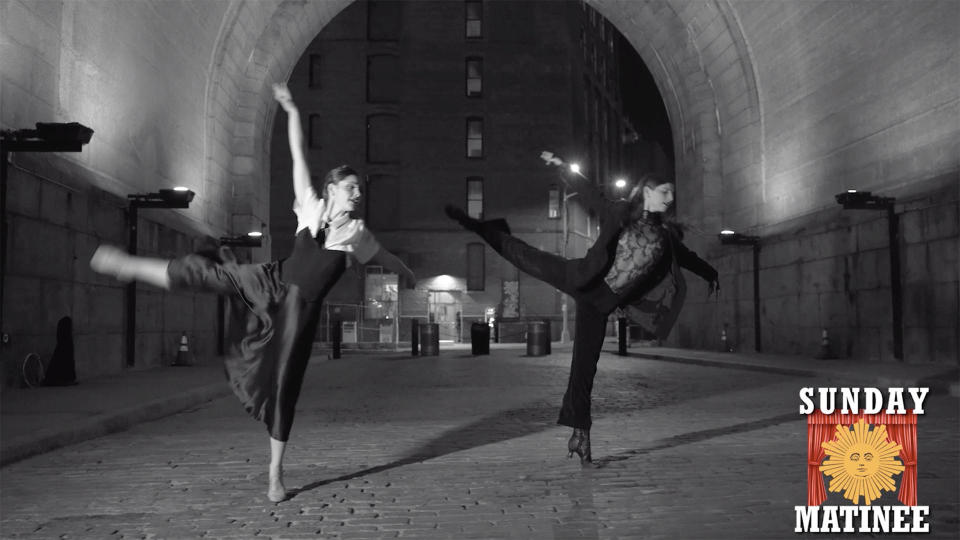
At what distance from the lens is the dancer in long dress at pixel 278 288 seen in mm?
5242

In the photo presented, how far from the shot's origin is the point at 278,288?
17.5 ft

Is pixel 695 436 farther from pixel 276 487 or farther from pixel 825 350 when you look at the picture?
pixel 825 350

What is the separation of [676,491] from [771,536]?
1195 millimetres

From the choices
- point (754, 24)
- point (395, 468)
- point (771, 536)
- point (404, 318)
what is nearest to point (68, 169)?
point (395, 468)

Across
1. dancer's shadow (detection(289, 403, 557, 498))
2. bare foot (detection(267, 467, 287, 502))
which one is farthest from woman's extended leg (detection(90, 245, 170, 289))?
dancer's shadow (detection(289, 403, 557, 498))

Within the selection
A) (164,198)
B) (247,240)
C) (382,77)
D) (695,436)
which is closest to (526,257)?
(695,436)

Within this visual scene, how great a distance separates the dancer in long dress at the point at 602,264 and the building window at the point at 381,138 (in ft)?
134

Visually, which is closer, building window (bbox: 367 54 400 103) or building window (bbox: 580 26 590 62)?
building window (bbox: 367 54 400 103)

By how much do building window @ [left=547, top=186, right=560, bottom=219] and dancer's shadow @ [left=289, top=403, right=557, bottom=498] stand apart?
118 ft

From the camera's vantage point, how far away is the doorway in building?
4409cm

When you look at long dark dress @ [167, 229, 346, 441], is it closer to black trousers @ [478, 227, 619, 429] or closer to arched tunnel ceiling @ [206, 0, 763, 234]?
black trousers @ [478, 227, 619, 429]

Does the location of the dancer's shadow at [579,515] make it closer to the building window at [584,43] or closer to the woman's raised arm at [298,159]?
the woman's raised arm at [298,159]

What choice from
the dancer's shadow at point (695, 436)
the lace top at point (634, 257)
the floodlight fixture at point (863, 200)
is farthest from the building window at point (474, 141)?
the lace top at point (634, 257)

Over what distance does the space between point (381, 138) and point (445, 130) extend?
11.4ft
